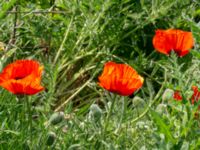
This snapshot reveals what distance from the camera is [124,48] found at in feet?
10.3

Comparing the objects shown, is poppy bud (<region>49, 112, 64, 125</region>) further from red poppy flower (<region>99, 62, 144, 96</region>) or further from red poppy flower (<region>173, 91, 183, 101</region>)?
red poppy flower (<region>173, 91, 183, 101</region>)

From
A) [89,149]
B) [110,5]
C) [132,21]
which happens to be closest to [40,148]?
[89,149]

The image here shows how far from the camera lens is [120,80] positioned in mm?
1567

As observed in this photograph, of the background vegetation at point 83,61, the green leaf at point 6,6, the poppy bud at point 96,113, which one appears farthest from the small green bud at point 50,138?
the green leaf at point 6,6

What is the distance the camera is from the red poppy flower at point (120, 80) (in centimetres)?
155

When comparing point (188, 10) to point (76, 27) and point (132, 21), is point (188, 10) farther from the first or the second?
point (76, 27)

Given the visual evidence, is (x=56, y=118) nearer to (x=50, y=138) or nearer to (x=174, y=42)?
(x=50, y=138)

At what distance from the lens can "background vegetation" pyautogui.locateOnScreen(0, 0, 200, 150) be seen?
1755 mm

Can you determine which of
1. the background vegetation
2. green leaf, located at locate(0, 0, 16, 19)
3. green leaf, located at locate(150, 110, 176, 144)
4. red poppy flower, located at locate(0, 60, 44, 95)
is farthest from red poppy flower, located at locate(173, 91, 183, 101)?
green leaf, located at locate(0, 0, 16, 19)

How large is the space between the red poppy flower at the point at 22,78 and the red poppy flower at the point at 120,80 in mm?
161

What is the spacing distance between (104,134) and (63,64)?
4.00 ft

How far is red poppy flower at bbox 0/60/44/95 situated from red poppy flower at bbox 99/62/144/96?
0.16 m

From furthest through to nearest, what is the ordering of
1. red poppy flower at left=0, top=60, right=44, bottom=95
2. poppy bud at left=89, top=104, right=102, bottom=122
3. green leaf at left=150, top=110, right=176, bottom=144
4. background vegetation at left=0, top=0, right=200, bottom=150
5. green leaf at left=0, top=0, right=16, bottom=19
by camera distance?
green leaf at left=0, top=0, right=16, bottom=19 → background vegetation at left=0, top=0, right=200, bottom=150 → poppy bud at left=89, top=104, right=102, bottom=122 → red poppy flower at left=0, top=60, right=44, bottom=95 → green leaf at left=150, top=110, right=176, bottom=144

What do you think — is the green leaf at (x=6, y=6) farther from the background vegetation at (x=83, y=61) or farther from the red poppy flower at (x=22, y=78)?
the red poppy flower at (x=22, y=78)
